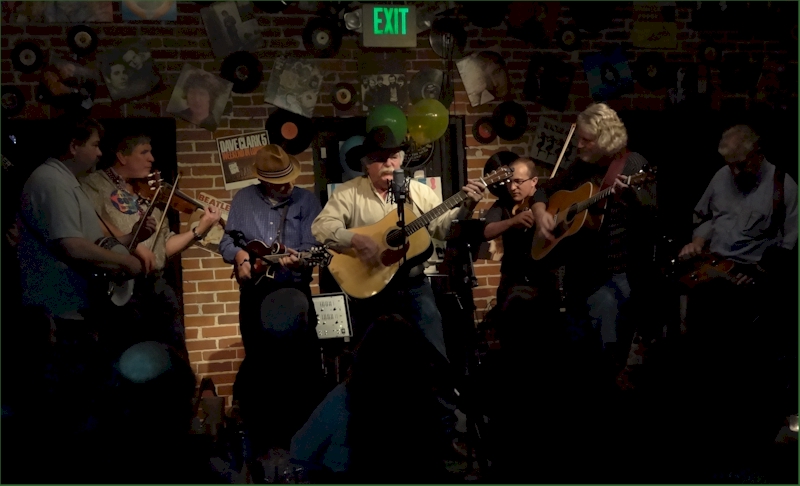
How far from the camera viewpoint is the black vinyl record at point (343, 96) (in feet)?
17.9

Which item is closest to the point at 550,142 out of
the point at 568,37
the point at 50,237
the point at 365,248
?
the point at 568,37

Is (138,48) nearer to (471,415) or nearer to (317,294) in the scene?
(317,294)

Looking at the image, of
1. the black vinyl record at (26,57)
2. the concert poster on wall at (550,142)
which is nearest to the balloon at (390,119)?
the concert poster on wall at (550,142)

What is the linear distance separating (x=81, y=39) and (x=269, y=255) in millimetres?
2088

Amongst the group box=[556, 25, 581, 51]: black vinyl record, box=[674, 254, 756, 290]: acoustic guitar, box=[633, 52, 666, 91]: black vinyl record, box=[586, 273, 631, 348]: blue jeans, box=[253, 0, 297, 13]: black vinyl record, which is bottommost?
box=[586, 273, 631, 348]: blue jeans

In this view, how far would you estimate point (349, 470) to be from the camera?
329 centimetres

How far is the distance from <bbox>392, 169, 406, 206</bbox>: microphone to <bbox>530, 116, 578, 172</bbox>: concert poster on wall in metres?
2.14

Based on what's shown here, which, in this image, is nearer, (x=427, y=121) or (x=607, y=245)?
(x=607, y=245)

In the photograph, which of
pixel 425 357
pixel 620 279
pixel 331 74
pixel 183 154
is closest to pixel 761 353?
pixel 620 279

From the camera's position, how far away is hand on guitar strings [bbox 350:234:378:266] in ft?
14.6

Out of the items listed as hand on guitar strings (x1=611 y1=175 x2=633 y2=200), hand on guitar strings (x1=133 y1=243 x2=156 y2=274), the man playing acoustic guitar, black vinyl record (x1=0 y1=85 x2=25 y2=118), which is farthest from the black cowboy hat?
→ black vinyl record (x1=0 y1=85 x2=25 y2=118)

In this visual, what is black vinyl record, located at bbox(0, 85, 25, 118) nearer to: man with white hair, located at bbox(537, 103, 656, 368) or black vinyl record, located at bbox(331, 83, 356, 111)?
black vinyl record, located at bbox(331, 83, 356, 111)

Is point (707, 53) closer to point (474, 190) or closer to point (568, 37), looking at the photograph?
point (568, 37)

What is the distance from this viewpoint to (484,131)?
5.72 m
